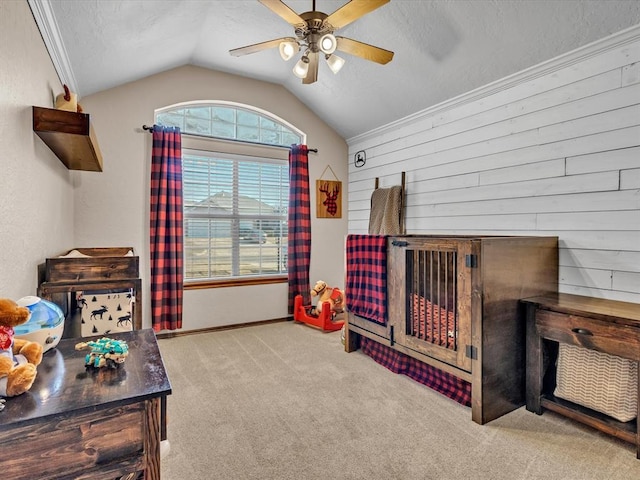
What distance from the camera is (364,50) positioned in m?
2.39

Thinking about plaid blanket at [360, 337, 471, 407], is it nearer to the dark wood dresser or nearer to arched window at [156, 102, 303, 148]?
the dark wood dresser

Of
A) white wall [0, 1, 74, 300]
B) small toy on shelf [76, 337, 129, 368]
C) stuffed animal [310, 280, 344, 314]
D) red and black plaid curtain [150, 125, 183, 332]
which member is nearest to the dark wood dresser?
small toy on shelf [76, 337, 129, 368]

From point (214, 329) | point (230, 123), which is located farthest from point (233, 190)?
point (214, 329)

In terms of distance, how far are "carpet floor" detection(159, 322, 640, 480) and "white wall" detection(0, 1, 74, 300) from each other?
3.92 feet

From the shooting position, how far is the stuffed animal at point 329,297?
4.10m

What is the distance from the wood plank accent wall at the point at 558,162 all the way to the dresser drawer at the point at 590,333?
49 cm

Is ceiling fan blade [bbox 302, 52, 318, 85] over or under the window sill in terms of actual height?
over

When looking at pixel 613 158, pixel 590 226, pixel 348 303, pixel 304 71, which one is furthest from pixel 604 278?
pixel 304 71

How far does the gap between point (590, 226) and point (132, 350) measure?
2741 mm

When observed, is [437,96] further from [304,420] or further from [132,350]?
[132,350]

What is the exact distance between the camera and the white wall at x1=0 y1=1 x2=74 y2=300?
1415mm

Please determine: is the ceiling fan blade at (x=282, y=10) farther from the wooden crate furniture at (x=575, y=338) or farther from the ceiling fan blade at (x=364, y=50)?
the wooden crate furniture at (x=575, y=338)

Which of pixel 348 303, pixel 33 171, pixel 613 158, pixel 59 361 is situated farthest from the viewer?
pixel 348 303

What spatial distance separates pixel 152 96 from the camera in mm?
3635
